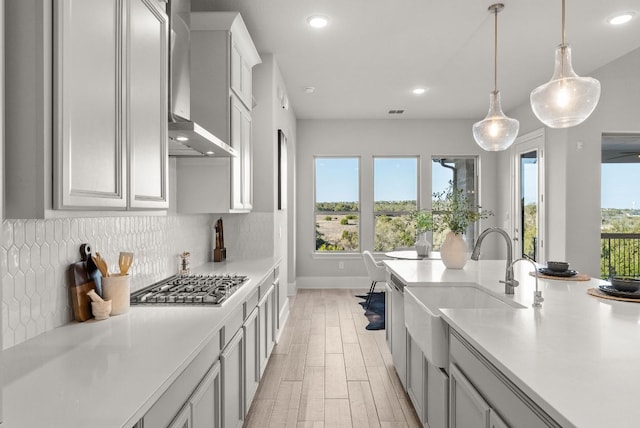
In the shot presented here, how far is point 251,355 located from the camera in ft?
7.86

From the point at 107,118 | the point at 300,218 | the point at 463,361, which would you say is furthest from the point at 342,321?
the point at 107,118

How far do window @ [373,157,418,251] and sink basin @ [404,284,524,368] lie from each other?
4339 millimetres

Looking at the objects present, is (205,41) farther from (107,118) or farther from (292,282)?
(292,282)

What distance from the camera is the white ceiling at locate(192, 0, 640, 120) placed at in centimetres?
309

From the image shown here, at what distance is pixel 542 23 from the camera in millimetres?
3363

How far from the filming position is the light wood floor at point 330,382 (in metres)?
2.50

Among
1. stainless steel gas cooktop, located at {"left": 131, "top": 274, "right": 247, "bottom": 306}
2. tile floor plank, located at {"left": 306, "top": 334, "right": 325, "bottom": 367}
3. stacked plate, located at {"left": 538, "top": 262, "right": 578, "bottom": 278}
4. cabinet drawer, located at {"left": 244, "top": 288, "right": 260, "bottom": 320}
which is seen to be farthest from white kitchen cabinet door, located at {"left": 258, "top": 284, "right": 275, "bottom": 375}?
stacked plate, located at {"left": 538, "top": 262, "right": 578, "bottom": 278}

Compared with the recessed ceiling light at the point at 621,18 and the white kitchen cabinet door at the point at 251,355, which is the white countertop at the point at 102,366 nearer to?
the white kitchen cabinet door at the point at 251,355

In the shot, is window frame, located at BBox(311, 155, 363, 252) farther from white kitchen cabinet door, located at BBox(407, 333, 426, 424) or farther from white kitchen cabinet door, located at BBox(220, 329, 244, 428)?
white kitchen cabinet door, located at BBox(220, 329, 244, 428)

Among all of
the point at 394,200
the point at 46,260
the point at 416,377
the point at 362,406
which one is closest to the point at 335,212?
the point at 394,200

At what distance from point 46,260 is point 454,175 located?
6.41 m

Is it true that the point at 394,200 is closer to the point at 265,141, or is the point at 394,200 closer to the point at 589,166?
the point at 589,166

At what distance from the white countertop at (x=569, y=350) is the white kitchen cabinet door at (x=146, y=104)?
1.33 m

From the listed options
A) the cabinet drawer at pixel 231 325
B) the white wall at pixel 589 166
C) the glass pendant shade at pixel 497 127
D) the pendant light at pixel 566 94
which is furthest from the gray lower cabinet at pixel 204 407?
the white wall at pixel 589 166
